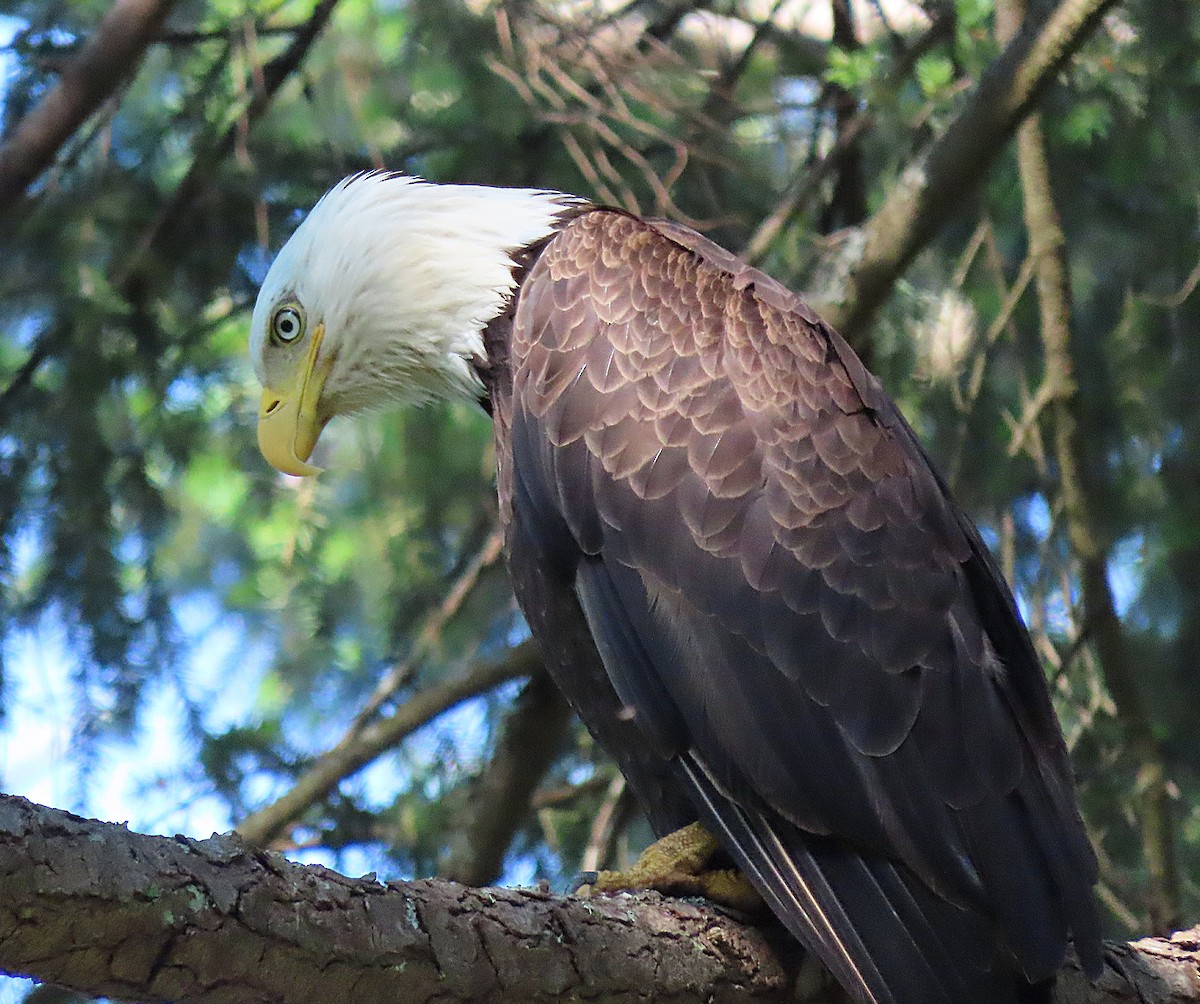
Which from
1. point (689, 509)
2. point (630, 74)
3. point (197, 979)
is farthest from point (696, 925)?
point (630, 74)

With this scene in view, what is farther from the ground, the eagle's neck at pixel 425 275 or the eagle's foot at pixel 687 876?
the eagle's neck at pixel 425 275

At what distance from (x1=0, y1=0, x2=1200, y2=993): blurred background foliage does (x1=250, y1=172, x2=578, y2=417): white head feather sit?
2.09 ft

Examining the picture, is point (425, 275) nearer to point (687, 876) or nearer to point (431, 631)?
point (431, 631)

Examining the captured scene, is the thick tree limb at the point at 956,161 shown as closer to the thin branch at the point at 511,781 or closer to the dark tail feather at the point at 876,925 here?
the thin branch at the point at 511,781

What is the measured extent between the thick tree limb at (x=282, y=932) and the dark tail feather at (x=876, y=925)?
226mm

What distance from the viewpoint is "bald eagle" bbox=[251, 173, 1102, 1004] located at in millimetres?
2885

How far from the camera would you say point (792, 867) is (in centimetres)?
294

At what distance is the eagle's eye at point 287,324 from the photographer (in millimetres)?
4000

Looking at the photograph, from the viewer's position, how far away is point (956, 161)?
410 centimetres

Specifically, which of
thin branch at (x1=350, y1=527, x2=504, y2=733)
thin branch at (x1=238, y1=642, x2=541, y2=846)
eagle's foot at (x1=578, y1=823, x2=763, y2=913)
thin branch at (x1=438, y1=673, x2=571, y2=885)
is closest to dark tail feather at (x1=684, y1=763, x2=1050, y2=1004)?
eagle's foot at (x1=578, y1=823, x2=763, y2=913)

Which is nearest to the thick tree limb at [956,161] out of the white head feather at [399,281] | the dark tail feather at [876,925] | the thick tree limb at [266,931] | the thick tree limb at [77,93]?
the white head feather at [399,281]

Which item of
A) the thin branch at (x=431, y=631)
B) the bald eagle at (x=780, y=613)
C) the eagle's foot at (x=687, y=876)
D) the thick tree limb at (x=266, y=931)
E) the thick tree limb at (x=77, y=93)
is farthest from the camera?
the thin branch at (x=431, y=631)

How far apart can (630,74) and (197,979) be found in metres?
3.45

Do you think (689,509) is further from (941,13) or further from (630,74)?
(941,13)
